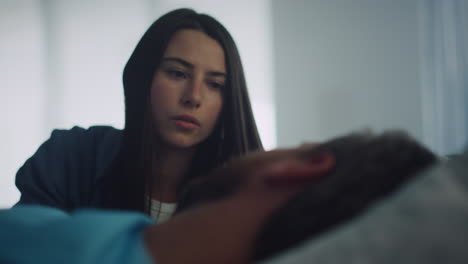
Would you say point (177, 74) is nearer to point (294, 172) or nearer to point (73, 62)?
point (294, 172)

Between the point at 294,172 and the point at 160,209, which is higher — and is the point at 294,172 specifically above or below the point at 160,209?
above

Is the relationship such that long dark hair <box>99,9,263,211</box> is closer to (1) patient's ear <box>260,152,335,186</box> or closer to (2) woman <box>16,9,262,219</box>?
(2) woman <box>16,9,262,219</box>

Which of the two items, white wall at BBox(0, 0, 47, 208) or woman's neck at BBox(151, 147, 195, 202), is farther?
white wall at BBox(0, 0, 47, 208)

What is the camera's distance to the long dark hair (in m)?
0.84

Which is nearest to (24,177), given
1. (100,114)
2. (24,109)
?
(100,114)

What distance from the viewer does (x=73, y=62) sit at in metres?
1.85

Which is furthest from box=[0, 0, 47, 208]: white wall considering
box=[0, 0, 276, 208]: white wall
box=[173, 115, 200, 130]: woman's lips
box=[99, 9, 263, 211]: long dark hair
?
box=[173, 115, 200, 130]: woman's lips

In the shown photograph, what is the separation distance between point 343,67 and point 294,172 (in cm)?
173

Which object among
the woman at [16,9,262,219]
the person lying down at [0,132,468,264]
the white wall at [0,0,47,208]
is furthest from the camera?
the white wall at [0,0,47,208]

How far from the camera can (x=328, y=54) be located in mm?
1938

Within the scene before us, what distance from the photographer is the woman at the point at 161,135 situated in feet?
2.71

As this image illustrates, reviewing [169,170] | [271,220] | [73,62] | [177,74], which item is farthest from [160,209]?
[73,62]

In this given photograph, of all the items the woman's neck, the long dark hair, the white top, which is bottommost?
the white top

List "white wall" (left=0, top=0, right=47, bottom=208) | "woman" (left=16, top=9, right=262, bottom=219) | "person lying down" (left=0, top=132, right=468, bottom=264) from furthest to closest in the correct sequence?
"white wall" (left=0, top=0, right=47, bottom=208) → "woman" (left=16, top=9, right=262, bottom=219) → "person lying down" (left=0, top=132, right=468, bottom=264)
